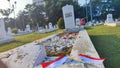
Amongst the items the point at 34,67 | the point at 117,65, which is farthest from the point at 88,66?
the point at 117,65

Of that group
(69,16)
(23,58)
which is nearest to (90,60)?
(23,58)

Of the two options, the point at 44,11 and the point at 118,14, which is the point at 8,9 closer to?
the point at 44,11

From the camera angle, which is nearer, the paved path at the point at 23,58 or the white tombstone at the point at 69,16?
the paved path at the point at 23,58

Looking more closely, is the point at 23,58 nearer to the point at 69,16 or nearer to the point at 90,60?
the point at 90,60

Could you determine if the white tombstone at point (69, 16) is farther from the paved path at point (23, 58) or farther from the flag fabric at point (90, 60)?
the flag fabric at point (90, 60)

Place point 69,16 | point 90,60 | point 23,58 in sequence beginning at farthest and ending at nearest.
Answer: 1. point 69,16
2. point 23,58
3. point 90,60

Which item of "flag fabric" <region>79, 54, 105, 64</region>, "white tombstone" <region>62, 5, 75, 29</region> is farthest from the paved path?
"white tombstone" <region>62, 5, 75, 29</region>

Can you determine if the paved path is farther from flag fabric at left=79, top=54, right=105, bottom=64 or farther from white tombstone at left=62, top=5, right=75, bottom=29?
white tombstone at left=62, top=5, right=75, bottom=29

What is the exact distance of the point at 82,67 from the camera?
2783 mm

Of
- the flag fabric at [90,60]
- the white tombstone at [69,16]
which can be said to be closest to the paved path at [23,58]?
the flag fabric at [90,60]

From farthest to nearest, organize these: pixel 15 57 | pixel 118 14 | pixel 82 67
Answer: pixel 118 14 → pixel 15 57 → pixel 82 67

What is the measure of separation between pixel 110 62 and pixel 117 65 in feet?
1.02

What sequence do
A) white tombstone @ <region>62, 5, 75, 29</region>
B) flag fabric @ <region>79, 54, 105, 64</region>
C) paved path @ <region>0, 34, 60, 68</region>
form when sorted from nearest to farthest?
1. flag fabric @ <region>79, 54, 105, 64</region>
2. paved path @ <region>0, 34, 60, 68</region>
3. white tombstone @ <region>62, 5, 75, 29</region>

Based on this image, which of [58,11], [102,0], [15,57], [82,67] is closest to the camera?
[82,67]
